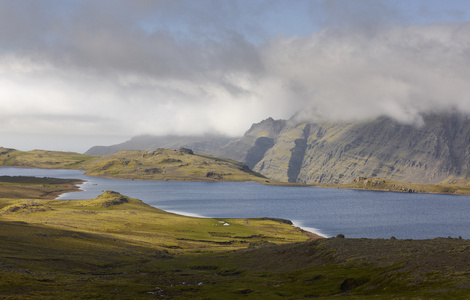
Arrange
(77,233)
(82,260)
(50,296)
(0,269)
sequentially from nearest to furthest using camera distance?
(50,296), (0,269), (82,260), (77,233)

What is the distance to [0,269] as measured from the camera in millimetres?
59781

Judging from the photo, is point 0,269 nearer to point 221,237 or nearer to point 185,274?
point 185,274

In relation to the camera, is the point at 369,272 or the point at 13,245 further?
the point at 13,245

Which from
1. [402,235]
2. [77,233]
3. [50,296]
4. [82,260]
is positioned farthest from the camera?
[402,235]

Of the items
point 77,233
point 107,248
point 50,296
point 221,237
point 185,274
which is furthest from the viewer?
point 221,237

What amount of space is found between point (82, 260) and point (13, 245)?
639 inches

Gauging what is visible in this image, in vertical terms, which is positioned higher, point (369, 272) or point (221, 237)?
point (369, 272)

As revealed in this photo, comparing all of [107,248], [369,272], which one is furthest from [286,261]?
[107,248]

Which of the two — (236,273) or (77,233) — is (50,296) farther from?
(77,233)

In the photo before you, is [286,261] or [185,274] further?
[286,261]

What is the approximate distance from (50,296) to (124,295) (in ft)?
31.3

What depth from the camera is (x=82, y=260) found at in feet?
271

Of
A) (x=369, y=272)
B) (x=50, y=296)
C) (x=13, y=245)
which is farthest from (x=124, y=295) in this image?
(x=13, y=245)

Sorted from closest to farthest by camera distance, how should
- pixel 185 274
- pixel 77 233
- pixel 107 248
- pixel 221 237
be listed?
pixel 185 274, pixel 107 248, pixel 77 233, pixel 221 237
